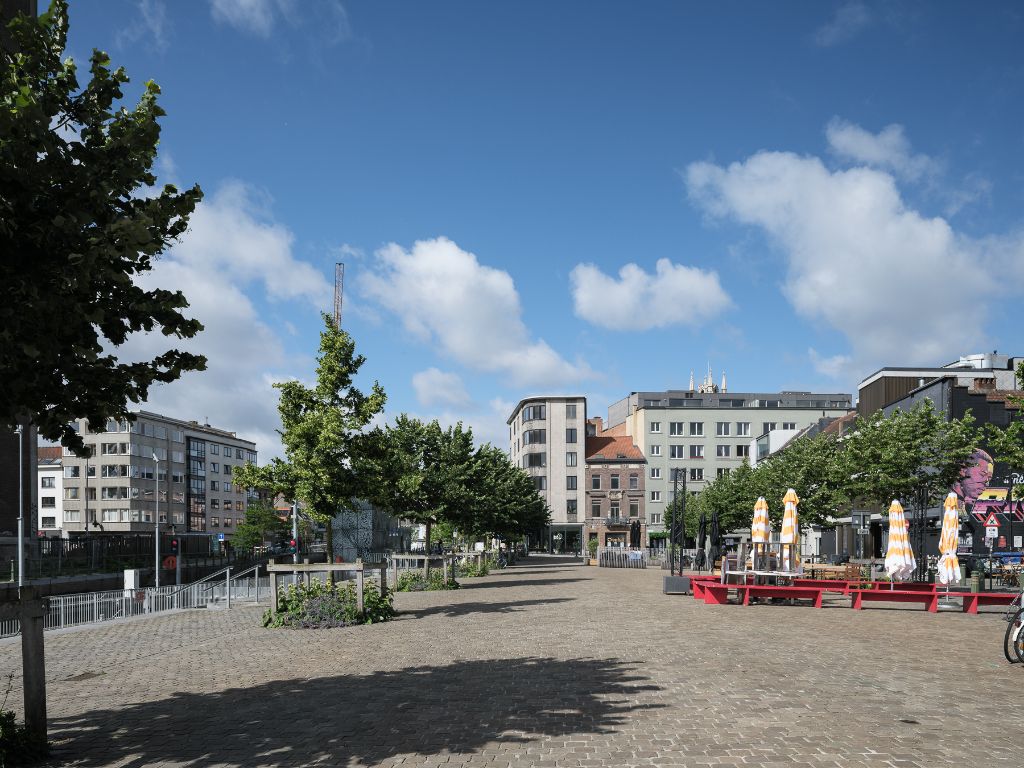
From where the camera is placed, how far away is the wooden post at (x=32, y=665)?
779 centimetres

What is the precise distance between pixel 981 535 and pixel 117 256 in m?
45.4

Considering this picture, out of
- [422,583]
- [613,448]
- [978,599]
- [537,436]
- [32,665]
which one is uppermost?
[537,436]

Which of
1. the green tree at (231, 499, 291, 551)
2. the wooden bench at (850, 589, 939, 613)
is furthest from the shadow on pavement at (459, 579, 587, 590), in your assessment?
the green tree at (231, 499, 291, 551)

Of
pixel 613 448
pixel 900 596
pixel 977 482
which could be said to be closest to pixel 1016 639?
pixel 900 596

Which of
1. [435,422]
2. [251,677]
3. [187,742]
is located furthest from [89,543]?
[187,742]

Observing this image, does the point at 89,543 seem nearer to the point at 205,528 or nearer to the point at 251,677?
the point at 251,677

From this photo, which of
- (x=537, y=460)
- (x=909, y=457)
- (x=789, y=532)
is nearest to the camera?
(x=789, y=532)

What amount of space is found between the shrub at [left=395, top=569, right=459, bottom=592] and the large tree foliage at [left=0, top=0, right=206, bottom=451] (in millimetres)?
25347

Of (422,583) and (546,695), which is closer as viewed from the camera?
(546,695)

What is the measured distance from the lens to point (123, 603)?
25.1m

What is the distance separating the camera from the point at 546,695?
408 inches

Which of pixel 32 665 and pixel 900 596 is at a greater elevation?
pixel 32 665

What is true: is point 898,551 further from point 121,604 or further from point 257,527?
point 257,527

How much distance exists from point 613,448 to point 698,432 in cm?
1051
